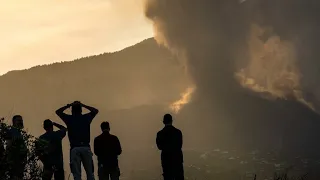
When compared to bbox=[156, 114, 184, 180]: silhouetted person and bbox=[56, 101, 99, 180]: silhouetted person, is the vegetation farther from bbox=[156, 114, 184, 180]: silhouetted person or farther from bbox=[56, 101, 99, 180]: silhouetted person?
bbox=[156, 114, 184, 180]: silhouetted person

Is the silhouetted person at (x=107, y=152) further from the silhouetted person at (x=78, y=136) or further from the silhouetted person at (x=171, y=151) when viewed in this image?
the silhouetted person at (x=171, y=151)

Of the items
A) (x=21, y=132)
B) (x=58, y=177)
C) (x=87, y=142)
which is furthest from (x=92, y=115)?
(x=21, y=132)

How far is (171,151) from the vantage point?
61.6 ft

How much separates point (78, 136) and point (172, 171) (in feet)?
9.96

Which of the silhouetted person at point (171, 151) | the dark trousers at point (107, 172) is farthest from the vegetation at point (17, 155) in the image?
the silhouetted person at point (171, 151)

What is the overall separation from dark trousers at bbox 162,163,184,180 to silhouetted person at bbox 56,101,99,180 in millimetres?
2259

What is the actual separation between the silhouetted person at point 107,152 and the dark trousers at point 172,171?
1.42 m

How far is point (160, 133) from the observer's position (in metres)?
18.5

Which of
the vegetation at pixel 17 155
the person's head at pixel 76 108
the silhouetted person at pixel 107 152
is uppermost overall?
the person's head at pixel 76 108

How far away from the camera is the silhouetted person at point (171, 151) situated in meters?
18.5

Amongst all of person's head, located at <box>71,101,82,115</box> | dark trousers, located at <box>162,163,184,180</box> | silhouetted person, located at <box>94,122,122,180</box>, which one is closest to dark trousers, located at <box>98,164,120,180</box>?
silhouetted person, located at <box>94,122,122,180</box>

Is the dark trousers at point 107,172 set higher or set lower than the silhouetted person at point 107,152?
lower

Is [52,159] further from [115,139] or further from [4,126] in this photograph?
[4,126]

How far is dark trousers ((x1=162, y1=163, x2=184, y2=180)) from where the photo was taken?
61.6 feet
